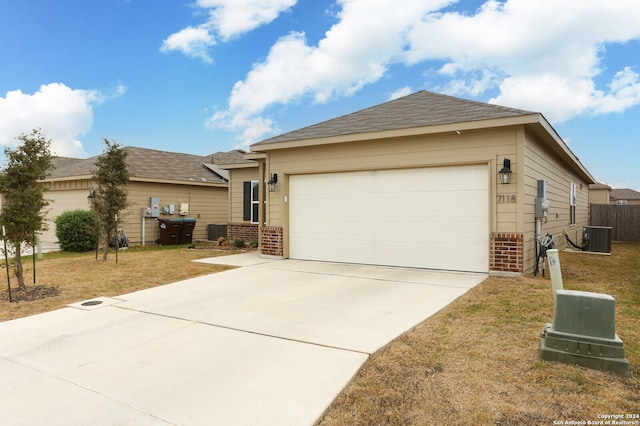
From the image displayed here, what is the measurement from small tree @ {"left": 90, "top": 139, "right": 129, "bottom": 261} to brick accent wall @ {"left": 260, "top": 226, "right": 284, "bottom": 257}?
3.95 metres

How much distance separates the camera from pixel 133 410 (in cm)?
264

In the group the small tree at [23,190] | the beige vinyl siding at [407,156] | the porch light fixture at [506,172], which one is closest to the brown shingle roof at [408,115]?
the beige vinyl siding at [407,156]

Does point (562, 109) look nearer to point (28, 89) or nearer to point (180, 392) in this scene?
point (180, 392)

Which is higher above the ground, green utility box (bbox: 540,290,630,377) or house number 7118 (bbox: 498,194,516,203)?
house number 7118 (bbox: 498,194,516,203)

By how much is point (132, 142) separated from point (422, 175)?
1523cm

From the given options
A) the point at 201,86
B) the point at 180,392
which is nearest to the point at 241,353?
the point at 180,392

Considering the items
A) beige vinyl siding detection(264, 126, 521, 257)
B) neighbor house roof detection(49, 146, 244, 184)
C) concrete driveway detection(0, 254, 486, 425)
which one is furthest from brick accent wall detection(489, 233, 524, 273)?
neighbor house roof detection(49, 146, 244, 184)

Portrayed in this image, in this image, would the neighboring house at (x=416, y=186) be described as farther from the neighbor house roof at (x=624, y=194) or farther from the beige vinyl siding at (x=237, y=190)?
the neighbor house roof at (x=624, y=194)

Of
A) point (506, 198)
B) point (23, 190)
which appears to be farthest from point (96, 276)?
point (506, 198)

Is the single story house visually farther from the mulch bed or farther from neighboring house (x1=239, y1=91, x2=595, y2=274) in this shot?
the mulch bed

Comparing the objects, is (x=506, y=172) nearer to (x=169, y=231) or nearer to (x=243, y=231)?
(x=243, y=231)

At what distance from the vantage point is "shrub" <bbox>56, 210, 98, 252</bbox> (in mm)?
13062

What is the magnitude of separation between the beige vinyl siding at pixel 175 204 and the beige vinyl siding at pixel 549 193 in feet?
39.7

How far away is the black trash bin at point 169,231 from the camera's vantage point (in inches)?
589
